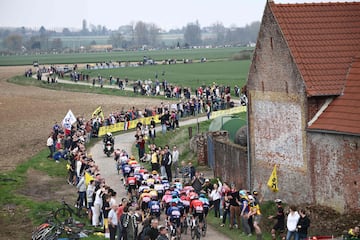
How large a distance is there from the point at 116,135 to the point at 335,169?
26441 millimetres

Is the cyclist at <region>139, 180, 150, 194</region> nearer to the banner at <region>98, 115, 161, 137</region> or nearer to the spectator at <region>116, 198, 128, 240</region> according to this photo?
the spectator at <region>116, 198, 128, 240</region>

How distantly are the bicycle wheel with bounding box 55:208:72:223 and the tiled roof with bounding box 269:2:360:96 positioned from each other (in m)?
9.28

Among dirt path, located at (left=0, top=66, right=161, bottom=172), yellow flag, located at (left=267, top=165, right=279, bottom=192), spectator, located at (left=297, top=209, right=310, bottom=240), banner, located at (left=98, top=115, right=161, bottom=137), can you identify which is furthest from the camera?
banner, located at (left=98, top=115, right=161, bottom=137)

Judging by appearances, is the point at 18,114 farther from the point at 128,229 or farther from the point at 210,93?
the point at 128,229

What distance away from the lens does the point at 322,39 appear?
2908 cm

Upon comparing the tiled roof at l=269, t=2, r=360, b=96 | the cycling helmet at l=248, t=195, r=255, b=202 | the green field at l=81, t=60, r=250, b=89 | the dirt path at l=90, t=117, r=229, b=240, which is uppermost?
the tiled roof at l=269, t=2, r=360, b=96

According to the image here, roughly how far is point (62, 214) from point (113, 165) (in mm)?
11916

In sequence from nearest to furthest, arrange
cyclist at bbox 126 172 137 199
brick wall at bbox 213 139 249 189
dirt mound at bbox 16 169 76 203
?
cyclist at bbox 126 172 137 199 → brick wall at bbox 213 139 249 189 → dirt mound at bbox 16 169 76 203

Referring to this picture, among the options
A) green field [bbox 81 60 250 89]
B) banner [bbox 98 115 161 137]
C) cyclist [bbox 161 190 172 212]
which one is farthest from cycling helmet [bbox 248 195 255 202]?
green field [bbox 81 60 250 89]

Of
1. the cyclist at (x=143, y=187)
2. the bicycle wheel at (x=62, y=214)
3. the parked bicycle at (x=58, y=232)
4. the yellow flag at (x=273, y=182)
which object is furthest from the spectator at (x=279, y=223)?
the bicycle wheel at (x=62, y=214)

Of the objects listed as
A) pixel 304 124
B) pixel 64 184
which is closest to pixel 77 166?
pixel 64 184

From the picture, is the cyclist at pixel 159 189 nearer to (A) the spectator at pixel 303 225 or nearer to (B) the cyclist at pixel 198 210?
(B) the cyclist at pixel 198 210

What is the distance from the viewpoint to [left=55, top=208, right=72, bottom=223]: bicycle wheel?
90.3 feet

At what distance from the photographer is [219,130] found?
130 ft
